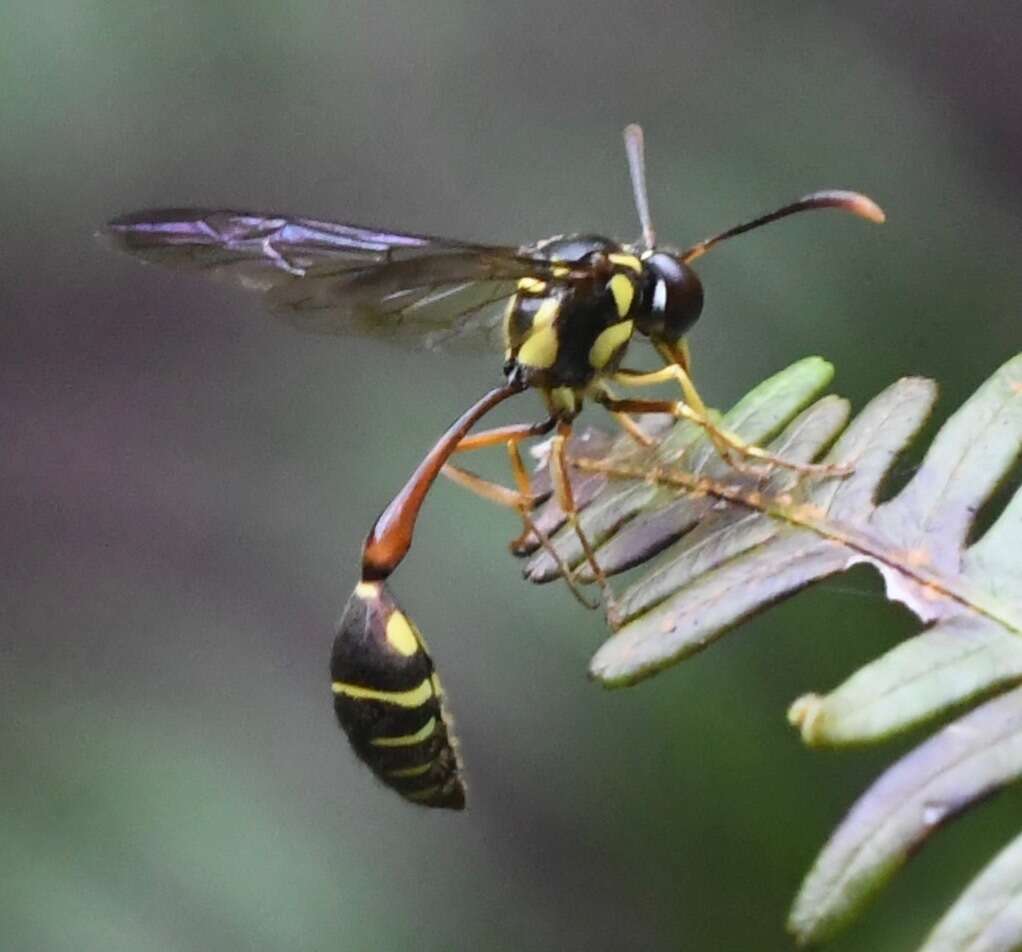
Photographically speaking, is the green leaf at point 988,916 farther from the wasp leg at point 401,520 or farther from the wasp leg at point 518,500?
the wasp leg at point 401,520

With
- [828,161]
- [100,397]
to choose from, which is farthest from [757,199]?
[100,397]

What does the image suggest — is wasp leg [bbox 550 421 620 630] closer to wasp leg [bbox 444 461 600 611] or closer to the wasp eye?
wasp leg [bbox 444 461 600 611]

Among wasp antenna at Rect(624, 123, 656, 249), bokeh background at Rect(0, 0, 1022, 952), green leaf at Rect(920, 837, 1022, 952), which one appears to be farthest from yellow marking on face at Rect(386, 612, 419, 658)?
bokeh background at Rect(0, 0, 1022, 952)

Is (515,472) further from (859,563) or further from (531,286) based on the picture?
(859,563)

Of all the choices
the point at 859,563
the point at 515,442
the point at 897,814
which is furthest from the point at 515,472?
the point at 897,814

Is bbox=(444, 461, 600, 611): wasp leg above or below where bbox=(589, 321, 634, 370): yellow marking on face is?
below
